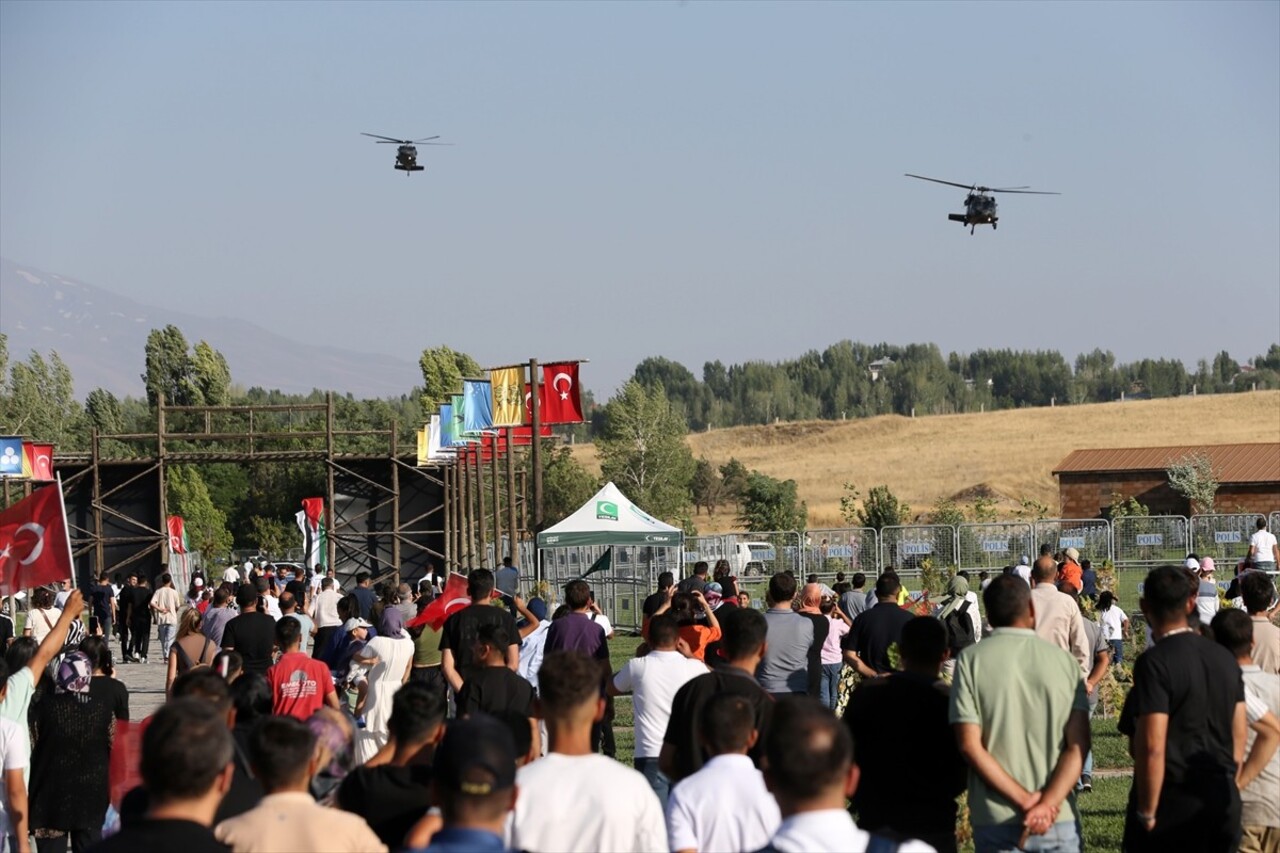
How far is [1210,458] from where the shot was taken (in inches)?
2832

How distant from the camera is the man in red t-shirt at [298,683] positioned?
32.6 ft

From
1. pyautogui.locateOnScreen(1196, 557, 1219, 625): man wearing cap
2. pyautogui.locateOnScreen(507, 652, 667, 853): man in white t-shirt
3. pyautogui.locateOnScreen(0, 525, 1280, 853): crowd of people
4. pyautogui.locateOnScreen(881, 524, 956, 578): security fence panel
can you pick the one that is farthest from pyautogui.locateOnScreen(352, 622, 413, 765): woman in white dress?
pyautogui.locateOnScreen(881, 524, 956, 578): security fence panel

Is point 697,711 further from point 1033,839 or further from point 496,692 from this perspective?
point 496,692

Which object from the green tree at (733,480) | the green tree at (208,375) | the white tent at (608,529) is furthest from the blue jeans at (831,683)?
the green tree at (733,480)

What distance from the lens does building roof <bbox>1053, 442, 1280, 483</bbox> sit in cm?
6969

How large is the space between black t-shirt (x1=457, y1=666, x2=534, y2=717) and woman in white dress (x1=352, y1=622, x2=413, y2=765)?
2.02 metres

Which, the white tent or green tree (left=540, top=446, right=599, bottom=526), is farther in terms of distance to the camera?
green tree (left=540, top=446, right=599, bottom=526)

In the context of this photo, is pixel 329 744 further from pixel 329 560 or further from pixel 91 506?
pixel 91 506

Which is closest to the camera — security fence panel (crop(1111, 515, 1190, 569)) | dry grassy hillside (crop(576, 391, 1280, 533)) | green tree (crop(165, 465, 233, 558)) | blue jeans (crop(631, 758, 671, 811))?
blue jeans (crop(631, 758, 671, 811))

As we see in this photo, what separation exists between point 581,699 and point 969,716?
5.60 ft

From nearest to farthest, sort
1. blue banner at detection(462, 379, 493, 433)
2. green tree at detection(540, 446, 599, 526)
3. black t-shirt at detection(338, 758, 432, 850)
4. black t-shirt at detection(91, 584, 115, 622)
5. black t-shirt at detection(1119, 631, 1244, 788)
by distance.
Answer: black t-shirt at detection(338, 758, 432, 850) < black t-shirt at detection(1119, 631, 1244, 788) < black t-shirt at detection(91, 584, 115, 622) < blue banner at detection(462, 379, 493, 433) < green tree at detection(540, 446, 599, 526)

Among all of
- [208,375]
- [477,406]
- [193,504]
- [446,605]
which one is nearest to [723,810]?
[446,605]

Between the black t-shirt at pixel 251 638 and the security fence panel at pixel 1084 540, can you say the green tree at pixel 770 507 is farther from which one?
the black t-shirt at pixel 251 638

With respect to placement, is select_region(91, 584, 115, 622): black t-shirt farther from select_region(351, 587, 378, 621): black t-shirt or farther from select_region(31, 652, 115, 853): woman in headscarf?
select_region(31, 652, 115, 853): woman in headscarf
